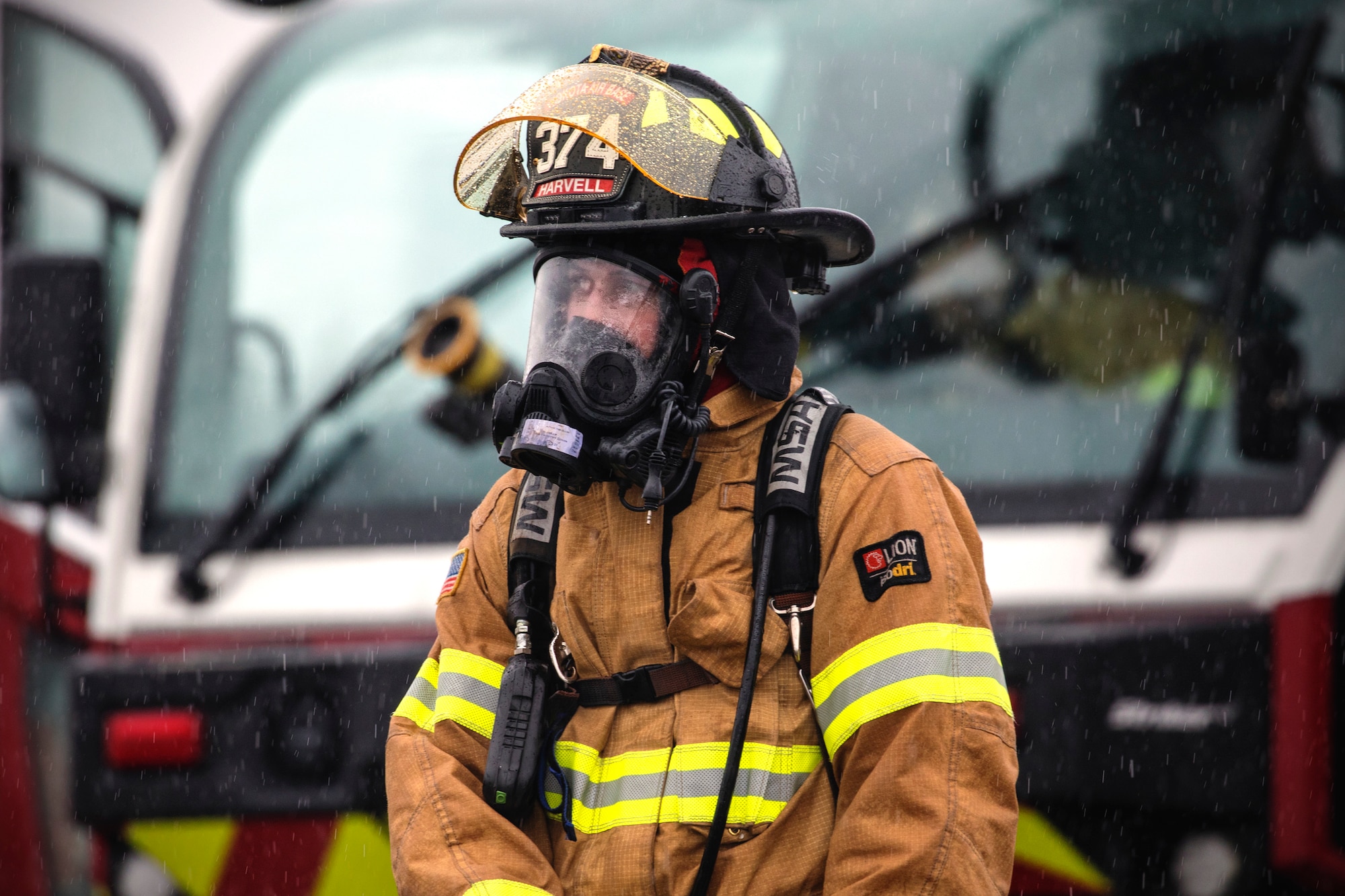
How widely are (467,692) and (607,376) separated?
0.44m

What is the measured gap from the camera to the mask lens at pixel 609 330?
1.86 m

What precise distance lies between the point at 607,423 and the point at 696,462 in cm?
12

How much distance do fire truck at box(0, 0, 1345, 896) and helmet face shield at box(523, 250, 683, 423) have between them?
1009 millimetres

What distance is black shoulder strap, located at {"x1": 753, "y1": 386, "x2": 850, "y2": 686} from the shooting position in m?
1.78

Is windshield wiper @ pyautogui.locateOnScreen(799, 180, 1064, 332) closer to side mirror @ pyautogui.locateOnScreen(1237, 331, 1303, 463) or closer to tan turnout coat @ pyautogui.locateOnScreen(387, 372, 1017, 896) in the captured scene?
side mirror @ pyautogui.locateOnScreen(1237, 331, 1303, 463)

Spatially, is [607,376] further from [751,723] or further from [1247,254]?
[1247,254]

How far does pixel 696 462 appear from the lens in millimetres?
1879

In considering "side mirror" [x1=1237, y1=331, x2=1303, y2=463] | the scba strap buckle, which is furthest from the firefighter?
"side mirror" [x1=1237, y1=331, x2=1303, y2=463]

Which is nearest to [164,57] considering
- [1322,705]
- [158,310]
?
[158,310]

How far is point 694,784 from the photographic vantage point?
175 centimetres

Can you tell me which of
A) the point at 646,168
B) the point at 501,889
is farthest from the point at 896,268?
the point at 501,889

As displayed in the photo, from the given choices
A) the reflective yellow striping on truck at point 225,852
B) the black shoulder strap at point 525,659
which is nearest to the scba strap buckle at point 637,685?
the black shoulder strap at point 525,659

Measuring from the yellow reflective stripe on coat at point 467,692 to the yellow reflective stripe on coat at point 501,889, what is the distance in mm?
196

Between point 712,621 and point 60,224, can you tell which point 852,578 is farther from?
point 60,224
